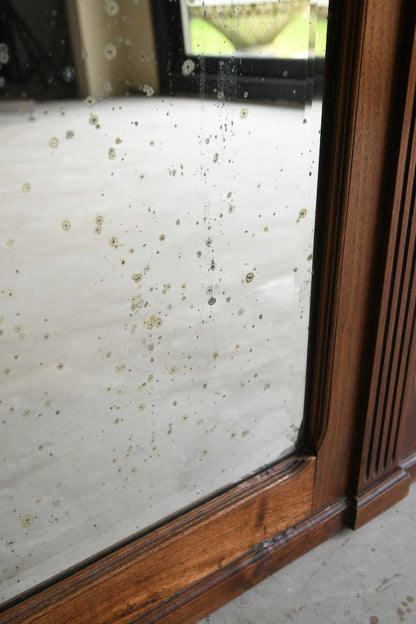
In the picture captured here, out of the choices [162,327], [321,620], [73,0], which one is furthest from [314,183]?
[321,620]

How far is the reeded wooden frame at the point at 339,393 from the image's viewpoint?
91 cm

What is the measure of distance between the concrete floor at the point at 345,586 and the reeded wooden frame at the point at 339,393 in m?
0.03

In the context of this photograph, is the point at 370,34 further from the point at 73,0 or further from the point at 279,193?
the point at 73,0

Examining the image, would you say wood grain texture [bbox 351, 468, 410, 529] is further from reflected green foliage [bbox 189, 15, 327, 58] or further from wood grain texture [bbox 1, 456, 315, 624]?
reflected green foliage [bbox 189, 15, 327, 58]

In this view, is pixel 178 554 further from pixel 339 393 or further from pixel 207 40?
pixel 207 40

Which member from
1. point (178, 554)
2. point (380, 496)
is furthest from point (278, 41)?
point (380, 496)

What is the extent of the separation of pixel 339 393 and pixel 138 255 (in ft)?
1.80

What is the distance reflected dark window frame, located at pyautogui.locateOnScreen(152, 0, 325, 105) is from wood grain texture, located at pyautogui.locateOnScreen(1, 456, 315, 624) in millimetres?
701

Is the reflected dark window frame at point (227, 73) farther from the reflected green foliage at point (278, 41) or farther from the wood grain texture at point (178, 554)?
the wood grain texture at point (178, 554)

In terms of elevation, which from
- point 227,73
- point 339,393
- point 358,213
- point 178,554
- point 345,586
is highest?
point 227,73

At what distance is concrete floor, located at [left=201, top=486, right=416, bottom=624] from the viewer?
1131mm

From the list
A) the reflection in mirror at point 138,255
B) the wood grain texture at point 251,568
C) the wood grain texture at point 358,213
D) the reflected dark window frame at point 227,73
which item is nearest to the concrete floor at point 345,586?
the wood grain texture at point 251,568

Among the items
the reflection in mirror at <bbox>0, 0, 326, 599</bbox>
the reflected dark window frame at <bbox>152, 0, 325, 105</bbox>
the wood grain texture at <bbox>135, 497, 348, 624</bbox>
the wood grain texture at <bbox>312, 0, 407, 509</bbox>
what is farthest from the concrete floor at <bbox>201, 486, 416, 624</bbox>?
the reflected dark window frame at <bbox>152, 0, 325, 105</bbox>

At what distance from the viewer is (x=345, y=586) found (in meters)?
1.19
